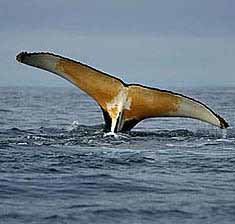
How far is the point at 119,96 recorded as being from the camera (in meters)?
16.9

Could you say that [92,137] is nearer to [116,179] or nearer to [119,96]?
[119,96]

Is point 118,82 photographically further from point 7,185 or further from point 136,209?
point 136,209

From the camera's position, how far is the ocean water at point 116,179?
32.4 ft

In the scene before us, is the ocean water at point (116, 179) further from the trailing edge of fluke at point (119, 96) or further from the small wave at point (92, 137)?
the trailing edge of fluke at point (119, 96)

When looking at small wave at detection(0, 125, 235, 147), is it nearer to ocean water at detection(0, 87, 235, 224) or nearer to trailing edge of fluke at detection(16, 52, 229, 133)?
ocean water at detection(0, 87, 235, 224)

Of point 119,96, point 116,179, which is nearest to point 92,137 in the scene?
point 119,96

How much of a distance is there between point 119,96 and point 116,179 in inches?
199

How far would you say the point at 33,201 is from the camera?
10531mm

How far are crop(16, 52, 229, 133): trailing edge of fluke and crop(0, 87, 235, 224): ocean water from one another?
496 millimetres

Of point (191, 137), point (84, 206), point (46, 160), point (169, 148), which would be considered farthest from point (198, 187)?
point (191, 137)

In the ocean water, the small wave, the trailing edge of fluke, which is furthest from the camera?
the trailing edge of fluke

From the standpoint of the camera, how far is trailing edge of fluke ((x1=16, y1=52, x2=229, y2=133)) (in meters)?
16.6

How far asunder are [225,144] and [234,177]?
13.4 feet

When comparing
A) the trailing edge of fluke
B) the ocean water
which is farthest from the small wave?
the trailing edge of fluke
